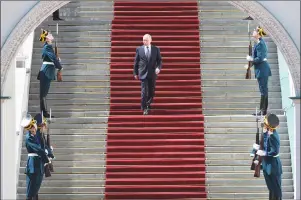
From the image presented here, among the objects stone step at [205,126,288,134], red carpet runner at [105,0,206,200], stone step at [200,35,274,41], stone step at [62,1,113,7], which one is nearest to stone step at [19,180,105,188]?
red carpet runner at [105,0,206,200]

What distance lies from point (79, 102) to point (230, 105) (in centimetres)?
292

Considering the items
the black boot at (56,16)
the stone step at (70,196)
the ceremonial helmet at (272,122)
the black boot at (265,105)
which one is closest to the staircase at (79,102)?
the stone step at (70,196)

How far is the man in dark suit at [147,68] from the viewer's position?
24938 millimetres

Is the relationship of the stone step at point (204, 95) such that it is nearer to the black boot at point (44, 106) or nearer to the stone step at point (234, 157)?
the black boot at point (44, 106)

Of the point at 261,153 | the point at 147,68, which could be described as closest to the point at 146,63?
the point at 147,68

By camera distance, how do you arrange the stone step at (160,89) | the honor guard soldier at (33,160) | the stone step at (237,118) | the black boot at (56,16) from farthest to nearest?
the black boot at (56,16) < the stone step at (160,89) < the stone step at (237,118) < the honor guard soldier at (33,160)

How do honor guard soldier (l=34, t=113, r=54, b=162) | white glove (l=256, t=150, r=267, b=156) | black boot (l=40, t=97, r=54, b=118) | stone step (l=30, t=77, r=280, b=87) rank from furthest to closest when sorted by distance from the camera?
stone step (l=30, t=77, r=280, b=87), black boot (l=40, t=97, r=54, b=118), honor guard soldier (l=34, t=113, r=54, b=162), white glove (l=256, t=150, r=267, b=156)

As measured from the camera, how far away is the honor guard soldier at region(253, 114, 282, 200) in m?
22.3

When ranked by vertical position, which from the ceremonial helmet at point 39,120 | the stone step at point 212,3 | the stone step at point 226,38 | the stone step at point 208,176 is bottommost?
the stone step at point 208,176

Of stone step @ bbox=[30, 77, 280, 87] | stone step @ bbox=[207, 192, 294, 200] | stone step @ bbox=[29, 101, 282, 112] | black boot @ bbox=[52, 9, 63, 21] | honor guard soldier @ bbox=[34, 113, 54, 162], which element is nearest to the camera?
honor guard soldier @ bbox=[34, 113, 54, 162]

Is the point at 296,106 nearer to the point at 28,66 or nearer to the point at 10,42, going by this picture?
the point at 10,42

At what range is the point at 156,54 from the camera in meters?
25.1

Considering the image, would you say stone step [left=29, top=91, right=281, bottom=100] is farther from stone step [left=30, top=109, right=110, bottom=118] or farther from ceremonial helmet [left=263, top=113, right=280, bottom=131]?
ceremonial helmet [left=263, top=113, right=280, bottom=131]

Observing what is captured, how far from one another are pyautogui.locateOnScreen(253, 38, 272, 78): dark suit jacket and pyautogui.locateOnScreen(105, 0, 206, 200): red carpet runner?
1.62 m
